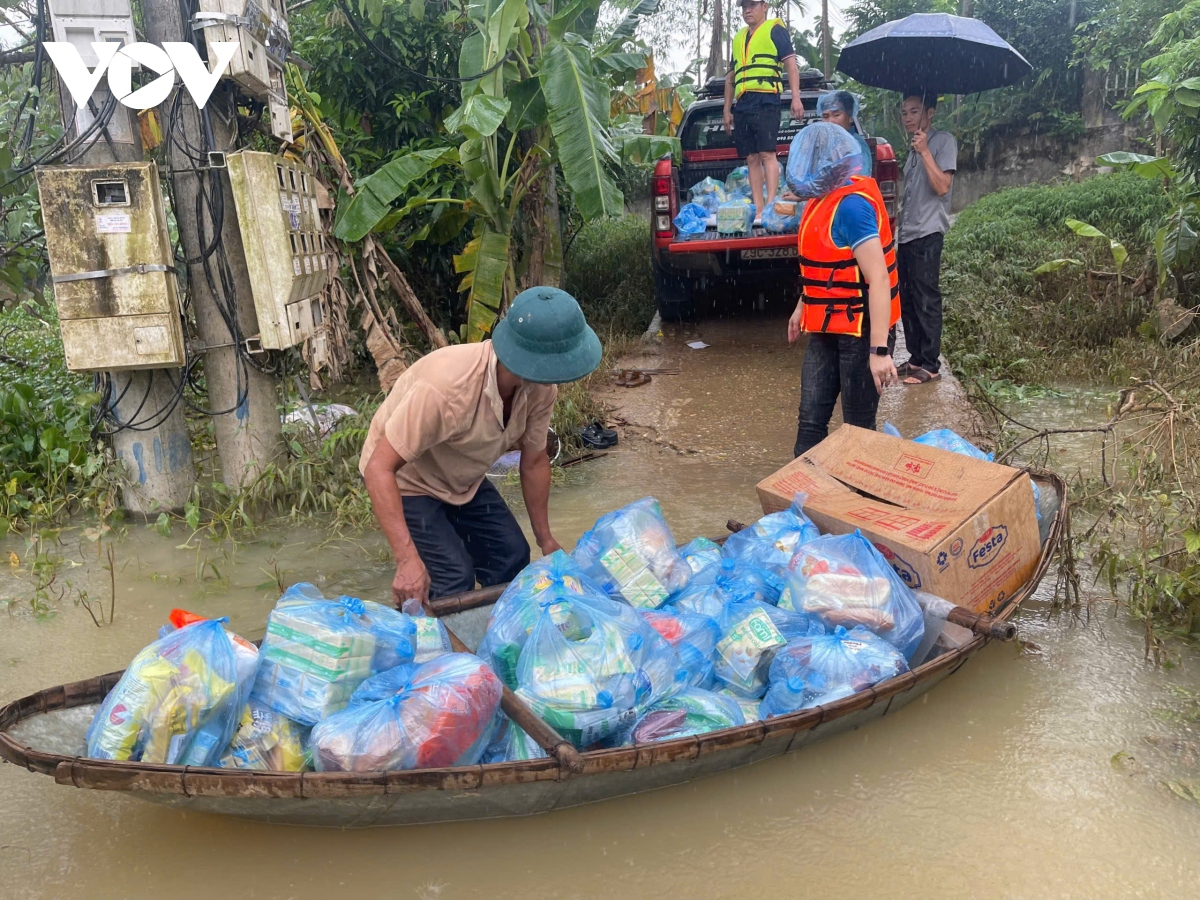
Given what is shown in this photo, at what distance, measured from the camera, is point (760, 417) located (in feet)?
21.5

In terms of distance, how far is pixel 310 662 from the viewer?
2.68 m

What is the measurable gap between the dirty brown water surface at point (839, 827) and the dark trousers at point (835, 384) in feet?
3.73

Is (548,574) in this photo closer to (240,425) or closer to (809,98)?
(240,425)

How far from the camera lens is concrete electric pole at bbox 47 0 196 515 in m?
4.53

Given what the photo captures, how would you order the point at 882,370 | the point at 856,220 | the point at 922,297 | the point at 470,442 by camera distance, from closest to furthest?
the point at 470,442, the point at 856,220, the point at 882,370, the point at 922,297

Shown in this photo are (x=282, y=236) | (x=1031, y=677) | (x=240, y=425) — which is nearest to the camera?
(x=1031, y=677)

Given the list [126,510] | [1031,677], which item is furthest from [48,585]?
[1031,677]

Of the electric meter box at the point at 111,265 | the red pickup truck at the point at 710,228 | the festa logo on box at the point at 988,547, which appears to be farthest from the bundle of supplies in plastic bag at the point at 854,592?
the red pickup truck at the point at 710,228

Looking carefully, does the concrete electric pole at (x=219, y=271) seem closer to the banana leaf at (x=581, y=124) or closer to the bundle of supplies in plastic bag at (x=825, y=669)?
the banana leaf at (x=581, y=124)

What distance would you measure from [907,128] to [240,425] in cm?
447

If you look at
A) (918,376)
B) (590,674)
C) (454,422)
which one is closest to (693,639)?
(590,674)

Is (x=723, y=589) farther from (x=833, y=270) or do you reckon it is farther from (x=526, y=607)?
(x=833, y=270)

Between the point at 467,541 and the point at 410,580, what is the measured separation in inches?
26.9

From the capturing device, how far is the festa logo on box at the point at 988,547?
11.0 ft
